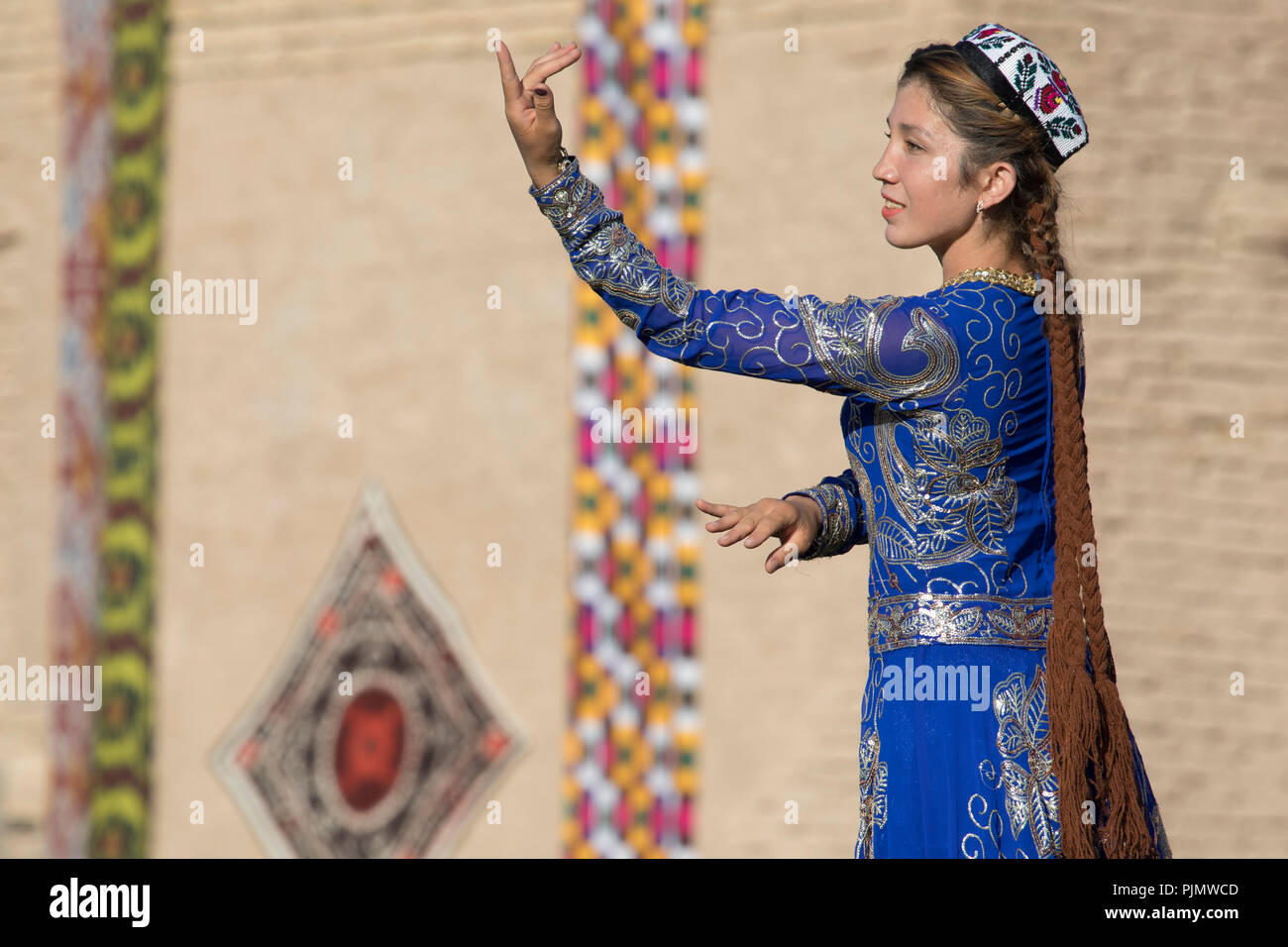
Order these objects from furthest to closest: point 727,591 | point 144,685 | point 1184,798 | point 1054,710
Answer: point 144,685 → point 727,591 → point 1184,798 → point 1054,710

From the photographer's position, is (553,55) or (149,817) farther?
(149,817)

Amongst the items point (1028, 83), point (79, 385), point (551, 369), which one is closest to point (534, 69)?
point (1028, 83)

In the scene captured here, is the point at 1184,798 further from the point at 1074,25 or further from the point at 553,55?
the point at 553,55

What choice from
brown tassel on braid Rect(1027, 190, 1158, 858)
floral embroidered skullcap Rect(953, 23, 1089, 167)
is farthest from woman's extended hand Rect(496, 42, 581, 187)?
brown tassel on braid Rect(1027, 190, 1158, 858)

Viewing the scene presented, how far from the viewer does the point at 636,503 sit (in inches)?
288

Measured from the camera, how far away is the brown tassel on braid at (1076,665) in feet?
8.19

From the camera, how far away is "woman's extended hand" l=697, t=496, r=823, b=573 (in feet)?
8.49

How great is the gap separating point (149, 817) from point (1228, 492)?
15.5 feet

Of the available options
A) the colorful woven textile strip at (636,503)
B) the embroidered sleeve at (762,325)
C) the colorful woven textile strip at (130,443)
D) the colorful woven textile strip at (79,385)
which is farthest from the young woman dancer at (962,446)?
the colorful woven textile strip at (79,385)

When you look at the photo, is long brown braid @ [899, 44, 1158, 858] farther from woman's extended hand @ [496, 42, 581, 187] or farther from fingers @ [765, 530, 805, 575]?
woman's extended hand @ [496, 42, 581, 187]

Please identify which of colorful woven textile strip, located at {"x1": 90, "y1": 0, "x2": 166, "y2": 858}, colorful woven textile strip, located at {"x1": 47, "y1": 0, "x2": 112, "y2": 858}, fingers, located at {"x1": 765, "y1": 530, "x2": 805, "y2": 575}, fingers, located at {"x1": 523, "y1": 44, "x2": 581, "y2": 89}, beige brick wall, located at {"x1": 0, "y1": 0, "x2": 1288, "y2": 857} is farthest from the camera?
colorful woven textile strip, located at {"x1": 47, "y1": 0, "x2": 112, "y2": 858}

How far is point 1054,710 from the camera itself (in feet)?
8.25

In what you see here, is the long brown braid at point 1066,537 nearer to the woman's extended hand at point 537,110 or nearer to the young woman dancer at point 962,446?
the young woman dancer at point 962,446

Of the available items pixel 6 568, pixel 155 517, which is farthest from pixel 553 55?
pixel 6 568
